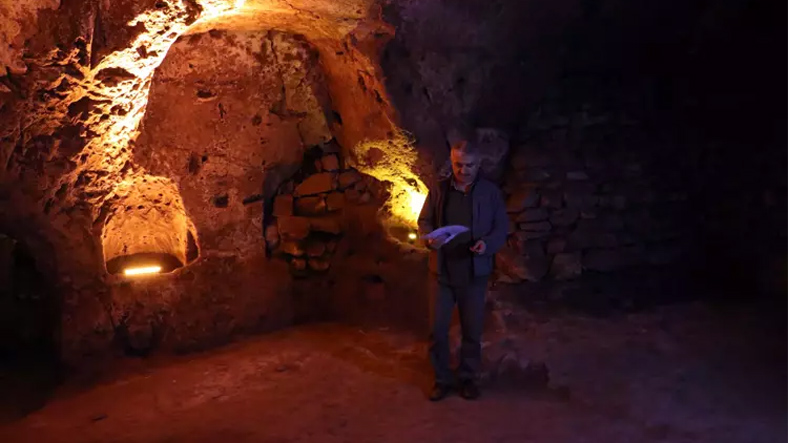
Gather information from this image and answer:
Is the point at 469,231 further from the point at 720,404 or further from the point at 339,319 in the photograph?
the point at 339,319

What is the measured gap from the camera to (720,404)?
12.9 feet

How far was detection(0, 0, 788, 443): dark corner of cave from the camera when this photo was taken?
407cm

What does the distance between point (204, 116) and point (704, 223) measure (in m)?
4.72

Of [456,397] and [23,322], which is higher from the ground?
[23,322]

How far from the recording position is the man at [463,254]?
4109mm

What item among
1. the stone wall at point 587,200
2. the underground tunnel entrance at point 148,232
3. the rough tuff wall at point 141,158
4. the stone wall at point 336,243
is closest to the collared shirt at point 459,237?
the rough tuff wall at point 141,158

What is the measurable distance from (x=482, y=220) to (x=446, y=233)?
284 mm

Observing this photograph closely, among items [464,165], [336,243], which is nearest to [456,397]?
[464,165]

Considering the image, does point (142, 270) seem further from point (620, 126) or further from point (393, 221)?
point (620, 126)

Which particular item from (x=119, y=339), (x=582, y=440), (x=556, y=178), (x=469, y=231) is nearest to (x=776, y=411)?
(x=582, y=440)

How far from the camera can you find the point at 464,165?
4.03 m

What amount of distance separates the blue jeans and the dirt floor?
0.72 feet

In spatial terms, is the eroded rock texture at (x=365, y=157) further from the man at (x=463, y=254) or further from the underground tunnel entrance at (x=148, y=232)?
the man at (x=463, y=254)

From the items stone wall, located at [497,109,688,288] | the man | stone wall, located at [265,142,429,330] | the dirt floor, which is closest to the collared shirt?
the man
